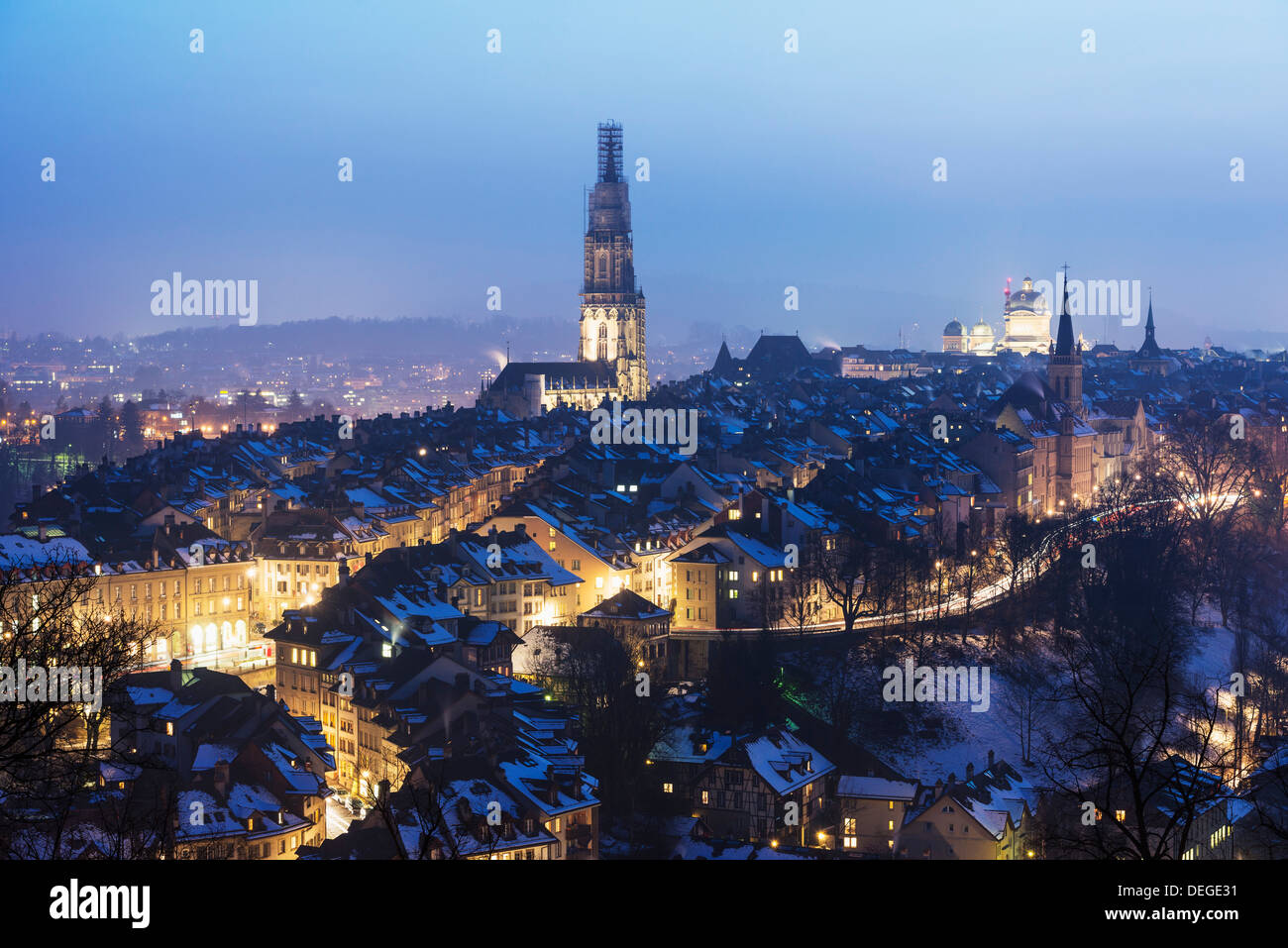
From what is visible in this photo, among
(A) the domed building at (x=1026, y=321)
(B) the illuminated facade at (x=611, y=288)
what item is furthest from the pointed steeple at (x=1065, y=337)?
(A) the domed building at (x=1026, y=321)

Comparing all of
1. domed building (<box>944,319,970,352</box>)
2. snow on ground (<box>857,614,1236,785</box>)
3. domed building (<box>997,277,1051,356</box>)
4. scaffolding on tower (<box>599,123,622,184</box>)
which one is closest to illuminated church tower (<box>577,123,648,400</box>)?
scaffolding on tower (<box>599,123,622,184</box>)

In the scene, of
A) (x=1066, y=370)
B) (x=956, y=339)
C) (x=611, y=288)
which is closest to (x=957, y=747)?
(x=1066, y=370)

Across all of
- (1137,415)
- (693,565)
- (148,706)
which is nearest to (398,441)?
(693,565)

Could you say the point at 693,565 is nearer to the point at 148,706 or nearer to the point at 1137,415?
the point at 148,706

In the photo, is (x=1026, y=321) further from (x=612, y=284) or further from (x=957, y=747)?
(x=957, y=747)

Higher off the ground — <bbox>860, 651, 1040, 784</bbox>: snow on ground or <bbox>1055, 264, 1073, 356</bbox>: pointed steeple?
<bbox>1055, 264, 1073, 356</bbox>: pointed steeple

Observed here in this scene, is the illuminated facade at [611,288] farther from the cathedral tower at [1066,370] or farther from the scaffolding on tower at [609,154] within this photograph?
the cathedral tower at [1066,370]

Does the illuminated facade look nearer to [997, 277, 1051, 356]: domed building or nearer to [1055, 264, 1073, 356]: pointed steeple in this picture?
[1055, 264, 1073, 356]: pointed steeple
